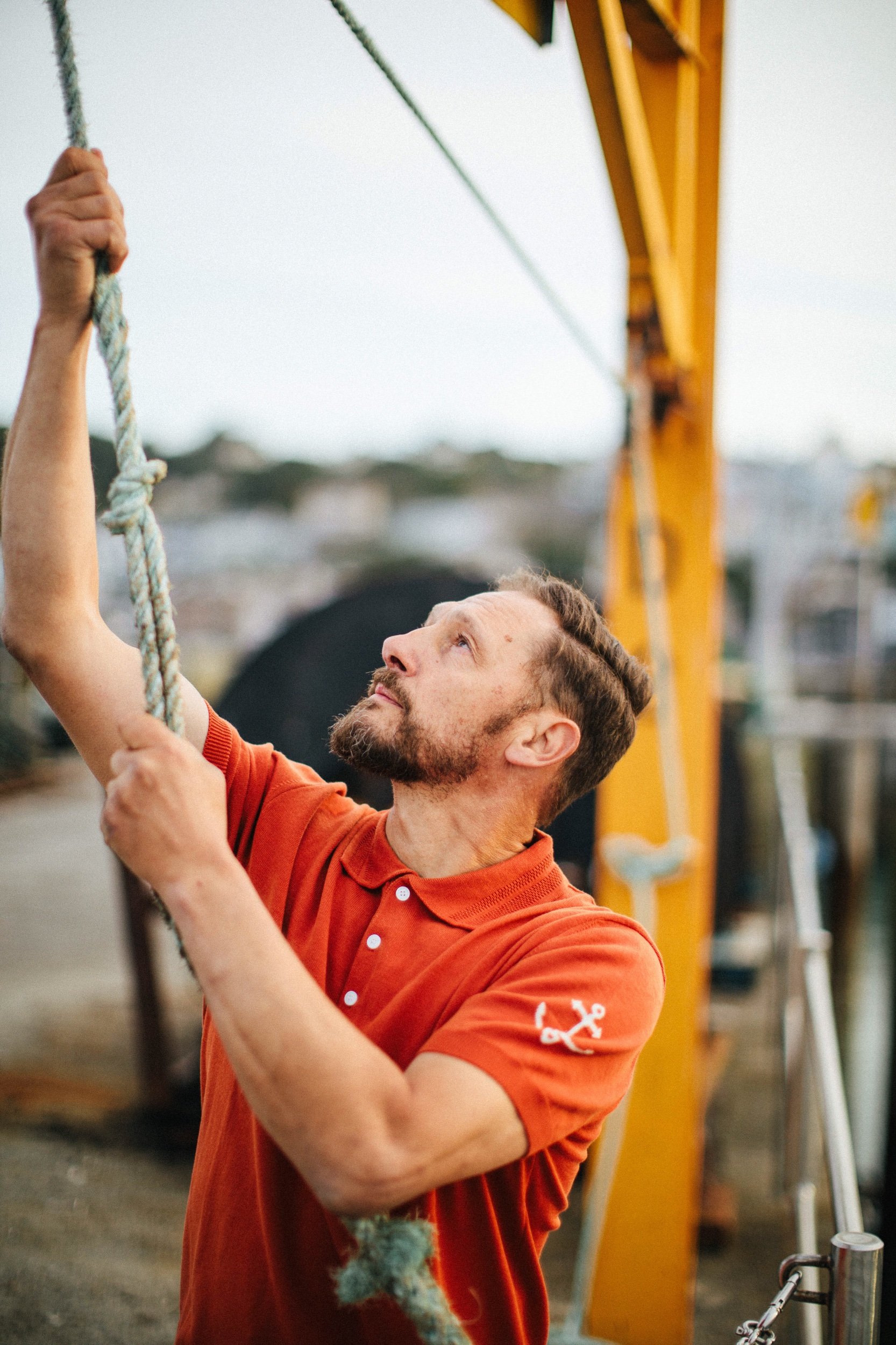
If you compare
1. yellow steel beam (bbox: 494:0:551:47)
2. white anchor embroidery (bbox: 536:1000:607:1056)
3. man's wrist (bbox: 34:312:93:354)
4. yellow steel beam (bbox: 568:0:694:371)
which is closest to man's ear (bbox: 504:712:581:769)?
white anchor embroidery (bbox: 536:1000:607:1056)

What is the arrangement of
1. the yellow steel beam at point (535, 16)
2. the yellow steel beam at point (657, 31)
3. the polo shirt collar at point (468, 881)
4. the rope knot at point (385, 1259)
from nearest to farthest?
1. the rope knot at point (385, 1259)
2. the polo shirt collar at point (468, 881)
3. the yellow steel beam at point (535, 16)
4. the yellow steel beam at point (657, 31)

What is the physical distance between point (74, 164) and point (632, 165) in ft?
5.17

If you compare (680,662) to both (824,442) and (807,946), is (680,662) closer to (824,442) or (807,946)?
(807,946)

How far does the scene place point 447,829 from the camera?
1.55 metres

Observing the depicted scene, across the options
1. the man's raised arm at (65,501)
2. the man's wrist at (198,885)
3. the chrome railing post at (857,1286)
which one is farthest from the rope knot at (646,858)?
the man's wrist at (198,885)

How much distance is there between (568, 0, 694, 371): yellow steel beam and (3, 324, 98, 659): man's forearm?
56.3 inches

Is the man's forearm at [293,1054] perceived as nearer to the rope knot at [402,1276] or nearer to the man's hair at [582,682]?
the rope knot at [402,1276]

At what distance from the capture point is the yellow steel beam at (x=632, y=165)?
7.09ft

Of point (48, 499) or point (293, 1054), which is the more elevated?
point (48, 499)

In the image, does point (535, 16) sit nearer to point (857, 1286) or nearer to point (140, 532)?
point (140, 532)

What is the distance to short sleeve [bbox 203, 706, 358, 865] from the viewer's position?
1588 millimetres

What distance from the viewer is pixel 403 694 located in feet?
5.02

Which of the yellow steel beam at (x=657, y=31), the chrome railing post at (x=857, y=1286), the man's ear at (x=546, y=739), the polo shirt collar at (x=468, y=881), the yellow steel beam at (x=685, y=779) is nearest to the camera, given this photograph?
the polo shirt collar at (x=468, y=881)

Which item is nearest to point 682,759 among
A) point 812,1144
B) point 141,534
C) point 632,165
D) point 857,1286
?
point 812,1144
